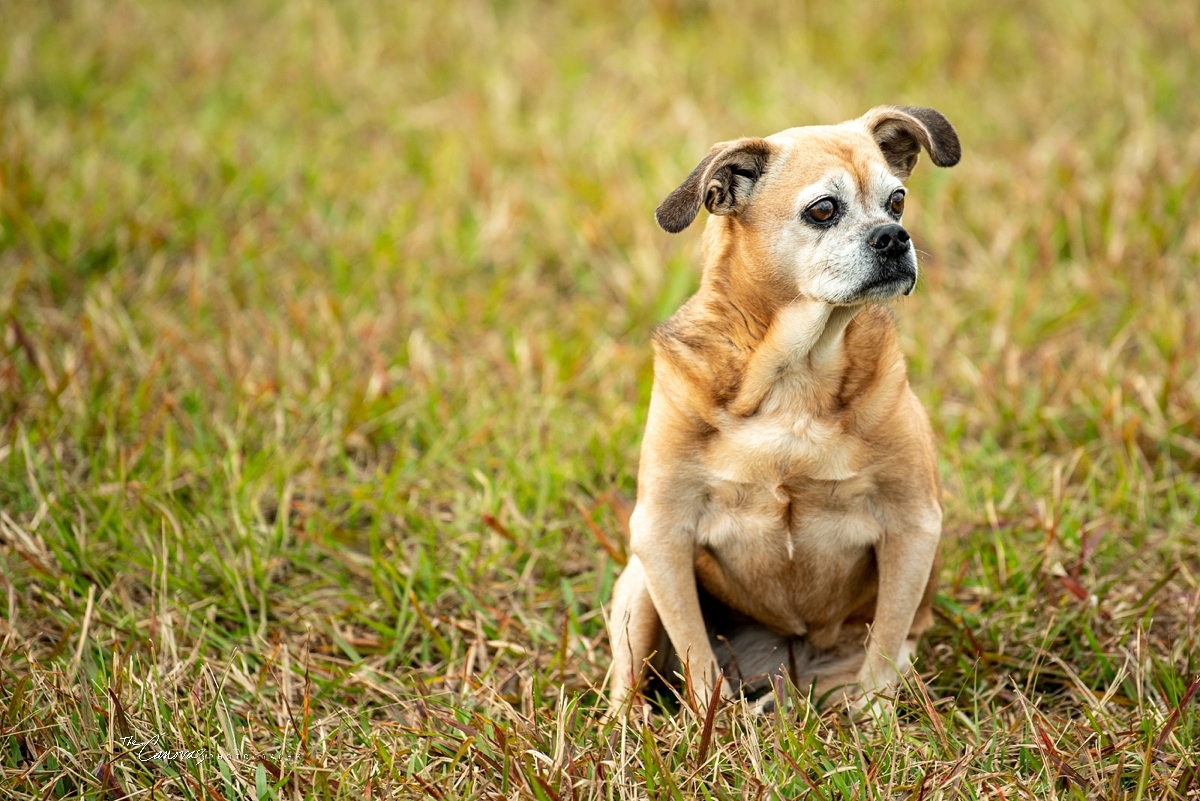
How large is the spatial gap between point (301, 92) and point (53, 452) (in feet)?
13.9

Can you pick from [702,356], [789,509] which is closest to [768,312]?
[702,356]

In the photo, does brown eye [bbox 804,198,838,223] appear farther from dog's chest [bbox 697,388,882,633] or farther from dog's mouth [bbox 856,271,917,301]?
dog's chest [bbox 697,388,882,633]

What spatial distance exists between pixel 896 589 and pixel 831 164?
3.97ft

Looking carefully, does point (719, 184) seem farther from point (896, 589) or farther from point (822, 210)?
point (896, 589)

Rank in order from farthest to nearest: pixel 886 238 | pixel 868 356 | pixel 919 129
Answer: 1. pixel 919 129
2. pixel 868 356
3. pixel 886 238

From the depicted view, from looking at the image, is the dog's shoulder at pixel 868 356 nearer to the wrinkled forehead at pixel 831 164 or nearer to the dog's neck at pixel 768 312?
the dog's neck at pixel 768 312

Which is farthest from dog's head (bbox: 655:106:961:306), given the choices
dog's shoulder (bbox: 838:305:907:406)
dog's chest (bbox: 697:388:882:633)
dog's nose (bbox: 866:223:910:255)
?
Result: dog's chest (bbox: 697:388:882:633)

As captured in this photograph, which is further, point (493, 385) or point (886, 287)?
point (493, 385)

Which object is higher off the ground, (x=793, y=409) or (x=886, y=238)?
(x=886, y=238)

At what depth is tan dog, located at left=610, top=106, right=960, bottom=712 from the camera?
311 cm

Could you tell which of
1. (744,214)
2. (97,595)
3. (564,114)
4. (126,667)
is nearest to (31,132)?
(564,114)

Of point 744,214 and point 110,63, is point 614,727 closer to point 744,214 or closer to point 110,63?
point 744,214

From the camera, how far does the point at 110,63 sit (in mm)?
8000

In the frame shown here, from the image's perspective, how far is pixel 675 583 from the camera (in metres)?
3.21
